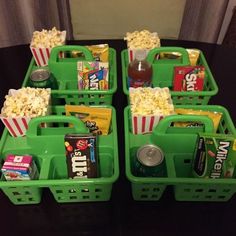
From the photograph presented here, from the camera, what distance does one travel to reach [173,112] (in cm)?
72

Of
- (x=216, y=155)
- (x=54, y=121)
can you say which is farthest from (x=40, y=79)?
(x=216, y=155)

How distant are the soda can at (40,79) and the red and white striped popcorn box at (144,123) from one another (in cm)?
32

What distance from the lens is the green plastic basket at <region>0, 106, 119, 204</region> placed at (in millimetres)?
616

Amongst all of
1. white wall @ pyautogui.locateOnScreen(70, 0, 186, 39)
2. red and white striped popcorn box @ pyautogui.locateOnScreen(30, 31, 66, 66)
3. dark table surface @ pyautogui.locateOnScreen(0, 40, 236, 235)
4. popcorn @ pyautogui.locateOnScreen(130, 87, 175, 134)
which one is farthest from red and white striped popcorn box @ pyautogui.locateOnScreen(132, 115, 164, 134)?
white wall @ pyautogui.locateOnScreen(70, 0, 186, 39)

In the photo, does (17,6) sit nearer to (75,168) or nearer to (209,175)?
(75,168)

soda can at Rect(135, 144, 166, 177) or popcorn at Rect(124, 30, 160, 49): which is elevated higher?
popcorn at Rect(124, 30, 160, 49)

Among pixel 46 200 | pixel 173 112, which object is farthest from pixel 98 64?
pixel 46 200

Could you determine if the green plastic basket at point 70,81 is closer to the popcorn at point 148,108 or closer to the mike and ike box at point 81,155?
the popcorn at point 148,108

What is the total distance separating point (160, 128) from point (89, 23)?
142cm

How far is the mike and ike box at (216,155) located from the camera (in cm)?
62

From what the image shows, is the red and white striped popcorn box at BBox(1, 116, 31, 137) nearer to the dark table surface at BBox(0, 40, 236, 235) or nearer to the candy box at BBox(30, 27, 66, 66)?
the dark table surface at BBox(0, 40, 236, 235)

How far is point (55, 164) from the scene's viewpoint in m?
0.74

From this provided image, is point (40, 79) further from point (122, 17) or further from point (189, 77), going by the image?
point (122, 17)

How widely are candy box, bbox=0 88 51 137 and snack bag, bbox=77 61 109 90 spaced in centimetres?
15
